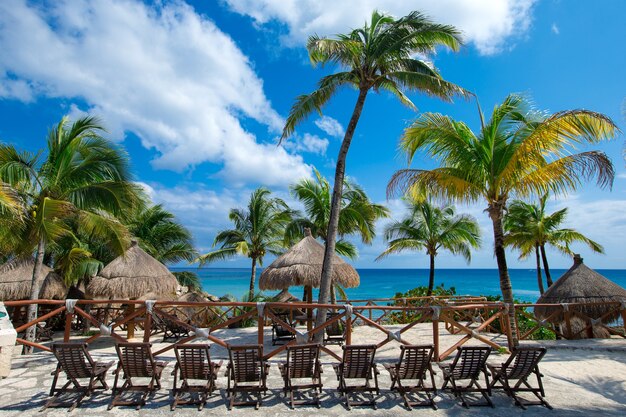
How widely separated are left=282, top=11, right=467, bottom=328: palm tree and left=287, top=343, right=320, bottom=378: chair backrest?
3101 mm

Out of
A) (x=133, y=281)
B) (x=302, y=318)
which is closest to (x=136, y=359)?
(x=302, y=318)

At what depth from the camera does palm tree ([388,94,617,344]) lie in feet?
28.8

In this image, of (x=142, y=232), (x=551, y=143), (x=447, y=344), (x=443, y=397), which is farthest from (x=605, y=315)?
(x=142, y=232)

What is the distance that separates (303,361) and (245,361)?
886 mm

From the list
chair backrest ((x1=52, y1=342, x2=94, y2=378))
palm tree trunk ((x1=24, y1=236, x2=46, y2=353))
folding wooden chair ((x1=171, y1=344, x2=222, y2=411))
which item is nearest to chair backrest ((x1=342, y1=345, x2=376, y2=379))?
folding wooden chair ((x1=171, y1=344, x2=222, y2=411))

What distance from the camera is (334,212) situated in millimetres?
9492

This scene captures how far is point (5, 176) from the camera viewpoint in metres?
9.48

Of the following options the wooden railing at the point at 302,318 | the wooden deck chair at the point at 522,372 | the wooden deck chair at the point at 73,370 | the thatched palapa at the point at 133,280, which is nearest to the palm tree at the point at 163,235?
the wooden railing at the point at 302,318

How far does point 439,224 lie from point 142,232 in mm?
16169

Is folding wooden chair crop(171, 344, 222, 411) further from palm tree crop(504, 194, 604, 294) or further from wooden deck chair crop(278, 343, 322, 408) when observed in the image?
palm tree crop(504, 194, 604, 294)

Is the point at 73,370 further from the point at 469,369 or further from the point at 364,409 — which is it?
the point at 469,369

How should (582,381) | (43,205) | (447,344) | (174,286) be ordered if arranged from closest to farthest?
(582,381) → (43,205) → (447,344) → (174,286)

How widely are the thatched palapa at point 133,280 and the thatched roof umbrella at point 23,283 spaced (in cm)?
200

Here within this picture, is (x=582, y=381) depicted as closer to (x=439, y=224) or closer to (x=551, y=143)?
(x=551, y=143)
